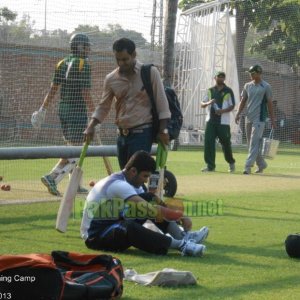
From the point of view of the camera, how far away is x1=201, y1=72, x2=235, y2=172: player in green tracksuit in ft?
57.7

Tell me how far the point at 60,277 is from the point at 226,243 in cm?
343

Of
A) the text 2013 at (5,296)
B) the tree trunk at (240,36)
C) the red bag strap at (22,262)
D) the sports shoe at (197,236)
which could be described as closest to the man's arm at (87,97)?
the sports shoe at (197,236)

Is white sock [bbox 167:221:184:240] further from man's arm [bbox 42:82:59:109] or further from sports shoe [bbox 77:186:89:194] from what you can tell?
man's arm [bbox 42:82:59:109]

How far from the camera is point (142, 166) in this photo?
7809 millimetres

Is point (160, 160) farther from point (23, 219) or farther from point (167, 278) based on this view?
point (167, 278)

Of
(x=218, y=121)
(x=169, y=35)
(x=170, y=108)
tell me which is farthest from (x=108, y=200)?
(x=169, y=35)

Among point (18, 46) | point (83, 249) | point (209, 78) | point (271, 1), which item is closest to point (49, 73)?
point (18, 46)

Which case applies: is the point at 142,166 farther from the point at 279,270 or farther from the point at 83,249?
the point at 279,270

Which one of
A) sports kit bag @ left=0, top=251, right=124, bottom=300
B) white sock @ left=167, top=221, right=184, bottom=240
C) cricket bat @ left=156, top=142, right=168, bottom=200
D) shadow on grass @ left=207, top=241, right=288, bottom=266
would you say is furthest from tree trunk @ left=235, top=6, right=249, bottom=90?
sports kit bag @ left=0, top=251, right=124, bottom=300

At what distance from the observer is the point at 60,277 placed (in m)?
5.45

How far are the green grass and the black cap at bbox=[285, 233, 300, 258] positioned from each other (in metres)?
0.06

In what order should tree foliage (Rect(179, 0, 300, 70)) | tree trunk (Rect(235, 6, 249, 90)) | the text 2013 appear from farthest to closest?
tree trunk (Rect(235, 6, 249, 90)) → tree foliage (Rect(179, 0, 300, 70)) → the text 2013

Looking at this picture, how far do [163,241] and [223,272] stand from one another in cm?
77

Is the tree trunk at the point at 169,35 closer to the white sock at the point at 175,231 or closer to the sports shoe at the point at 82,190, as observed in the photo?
the sports shoe at the point at 82,190
